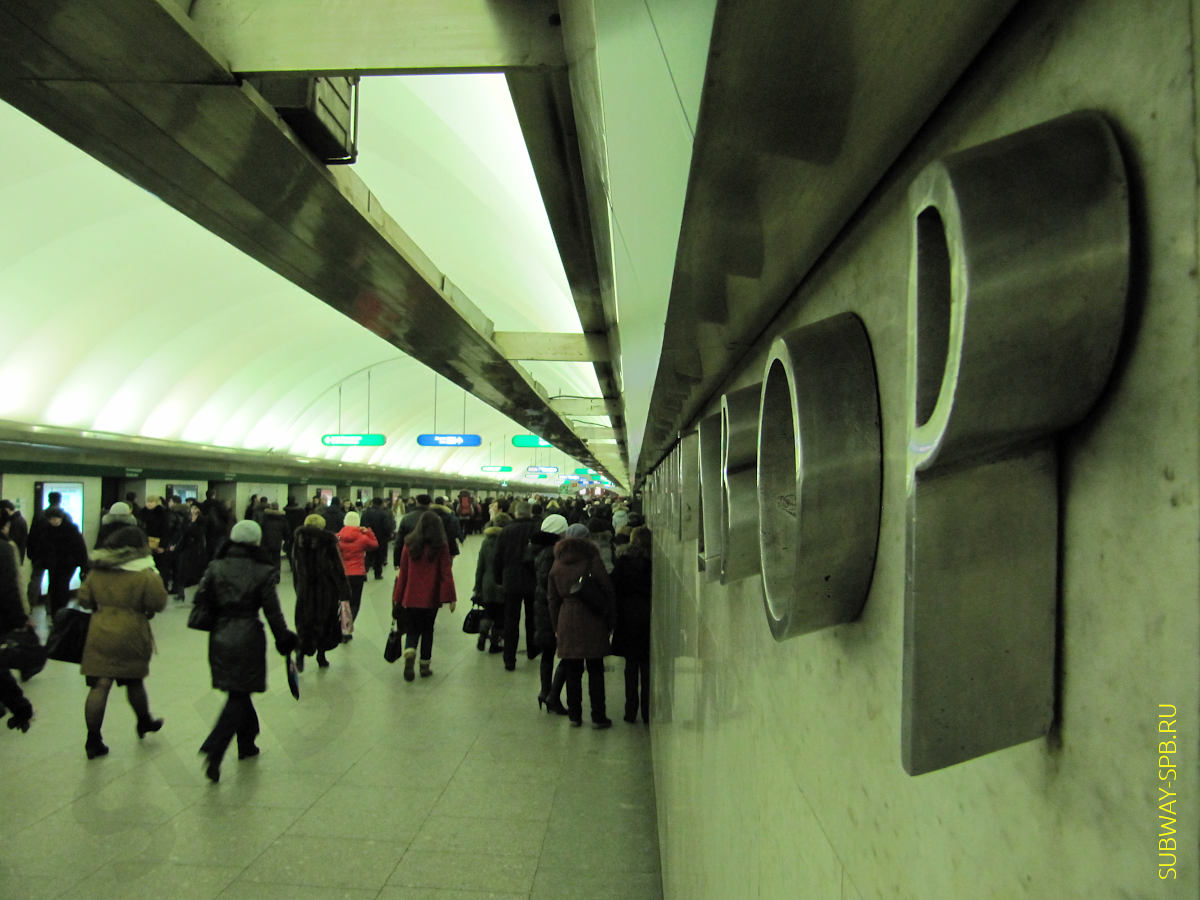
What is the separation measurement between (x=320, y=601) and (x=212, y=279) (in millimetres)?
11669

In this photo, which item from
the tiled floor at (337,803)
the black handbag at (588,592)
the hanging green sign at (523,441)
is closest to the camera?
the tiled floor at (337,803)

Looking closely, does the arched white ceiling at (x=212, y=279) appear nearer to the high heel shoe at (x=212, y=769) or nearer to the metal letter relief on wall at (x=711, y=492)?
the high heel shoe at (x=212, y=769)

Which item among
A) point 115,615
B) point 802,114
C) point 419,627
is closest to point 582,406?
point 419,627

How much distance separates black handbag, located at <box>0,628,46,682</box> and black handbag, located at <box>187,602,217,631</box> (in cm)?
113

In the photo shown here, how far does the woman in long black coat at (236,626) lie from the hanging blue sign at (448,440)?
19442 mm

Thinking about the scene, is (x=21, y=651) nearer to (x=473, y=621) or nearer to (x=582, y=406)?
(x=473, y=621)

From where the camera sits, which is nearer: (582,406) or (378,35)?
(378,35)

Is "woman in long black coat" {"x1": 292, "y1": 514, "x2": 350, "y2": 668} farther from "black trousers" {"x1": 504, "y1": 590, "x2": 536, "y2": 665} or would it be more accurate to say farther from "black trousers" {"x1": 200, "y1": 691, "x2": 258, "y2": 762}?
"black trousers" {"x1": 504, "y1": 590, "x2": 536, "y2": 665}

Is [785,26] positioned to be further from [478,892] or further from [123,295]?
[123,295]

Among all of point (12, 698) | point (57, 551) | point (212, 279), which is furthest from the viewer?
point (212, 279)

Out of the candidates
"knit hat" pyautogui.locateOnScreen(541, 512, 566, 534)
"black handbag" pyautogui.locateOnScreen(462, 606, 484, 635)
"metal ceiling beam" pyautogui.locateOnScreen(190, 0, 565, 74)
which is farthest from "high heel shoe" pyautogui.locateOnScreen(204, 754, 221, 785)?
"metal ceiling beam" pyautogui.locateOnScreen(190, 0, 565, 74)

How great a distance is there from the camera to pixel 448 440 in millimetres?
26406

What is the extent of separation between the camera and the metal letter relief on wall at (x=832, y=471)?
0.86m

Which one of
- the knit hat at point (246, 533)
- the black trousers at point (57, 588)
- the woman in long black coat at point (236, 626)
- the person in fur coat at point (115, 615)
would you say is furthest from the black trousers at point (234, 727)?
the black trousers at point (57, 588)
